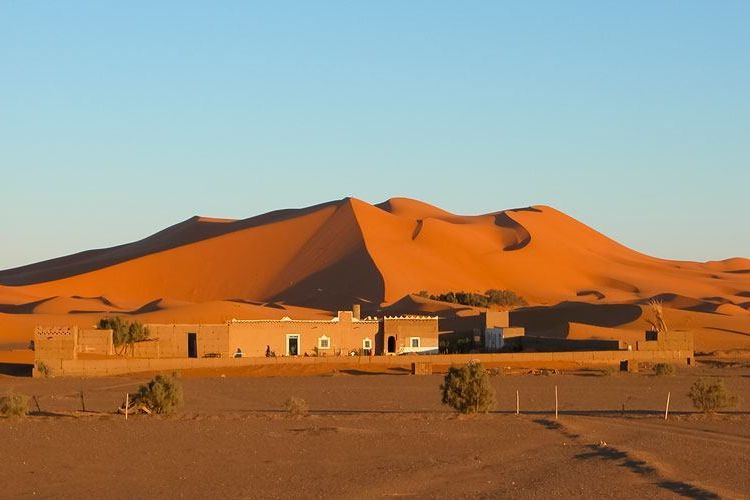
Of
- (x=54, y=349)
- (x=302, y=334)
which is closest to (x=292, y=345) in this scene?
(x=302, y=334)

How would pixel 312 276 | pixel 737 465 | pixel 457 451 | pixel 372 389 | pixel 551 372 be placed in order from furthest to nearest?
pixel 312 276
pixel 551 372
pixel 372 389
pixel 457 451
pixel 737 465

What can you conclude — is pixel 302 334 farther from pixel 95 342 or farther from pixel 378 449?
pixel 378 449

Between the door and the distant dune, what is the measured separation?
103 ft

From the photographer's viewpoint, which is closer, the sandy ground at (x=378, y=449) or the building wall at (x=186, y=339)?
the sandy ground at (x=378, y=449)

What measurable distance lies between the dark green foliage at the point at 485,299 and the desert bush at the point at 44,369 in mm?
41425

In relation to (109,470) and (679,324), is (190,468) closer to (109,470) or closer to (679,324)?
(109,470)

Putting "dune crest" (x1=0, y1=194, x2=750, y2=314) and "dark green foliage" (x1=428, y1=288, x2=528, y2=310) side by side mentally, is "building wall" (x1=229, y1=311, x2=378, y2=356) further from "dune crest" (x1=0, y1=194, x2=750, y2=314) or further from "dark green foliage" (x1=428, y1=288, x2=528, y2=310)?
"dune crest" (x1=0, y1=194, x2=750, y2=314)

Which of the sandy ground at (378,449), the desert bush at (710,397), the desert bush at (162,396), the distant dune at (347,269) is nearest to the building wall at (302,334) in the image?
the sandy ground at (378,449)

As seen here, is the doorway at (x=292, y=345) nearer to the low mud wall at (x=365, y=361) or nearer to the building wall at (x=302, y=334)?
the building wall at (x=302, y=334)

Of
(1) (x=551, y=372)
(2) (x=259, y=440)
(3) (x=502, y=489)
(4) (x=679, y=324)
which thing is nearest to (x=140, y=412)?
(2) (x=259, y=440)

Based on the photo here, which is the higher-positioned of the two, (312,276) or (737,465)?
(312,276)

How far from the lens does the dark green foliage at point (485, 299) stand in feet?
262

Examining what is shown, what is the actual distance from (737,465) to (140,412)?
1374 centimetres

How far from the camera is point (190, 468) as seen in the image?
64.0 feet
